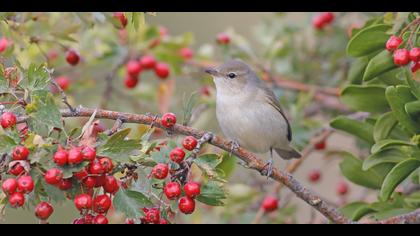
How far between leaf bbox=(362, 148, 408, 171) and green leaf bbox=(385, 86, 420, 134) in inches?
5.7

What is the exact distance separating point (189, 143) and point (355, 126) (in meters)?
1.06

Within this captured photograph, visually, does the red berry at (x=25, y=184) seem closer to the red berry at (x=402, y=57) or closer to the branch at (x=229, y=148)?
the branch at (x=229, y=148)

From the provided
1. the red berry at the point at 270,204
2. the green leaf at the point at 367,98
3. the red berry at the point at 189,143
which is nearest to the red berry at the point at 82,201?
the red berry at the point at 189,143

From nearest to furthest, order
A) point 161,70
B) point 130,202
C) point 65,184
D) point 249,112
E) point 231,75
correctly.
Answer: point 65,184 → point 130,202 → point 249,112 → point 231,75 → point 161,70

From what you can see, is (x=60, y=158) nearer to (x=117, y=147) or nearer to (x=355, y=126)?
(x=117, y=147)

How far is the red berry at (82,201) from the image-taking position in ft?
6.93

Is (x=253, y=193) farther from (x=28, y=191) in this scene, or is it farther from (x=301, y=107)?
(x=28, y=191)

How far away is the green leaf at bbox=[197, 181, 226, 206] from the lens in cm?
239

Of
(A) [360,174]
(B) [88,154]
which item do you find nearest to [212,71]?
(A) [360,174]

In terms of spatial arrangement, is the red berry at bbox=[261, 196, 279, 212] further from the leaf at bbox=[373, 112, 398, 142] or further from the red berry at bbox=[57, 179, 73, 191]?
the red berry at bbox=[57, 179, 73, 191]

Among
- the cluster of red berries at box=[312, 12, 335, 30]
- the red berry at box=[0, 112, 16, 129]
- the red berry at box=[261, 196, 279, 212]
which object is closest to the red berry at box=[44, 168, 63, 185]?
the red berry at box=[0, 112, 16, 129]

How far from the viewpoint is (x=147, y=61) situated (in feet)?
15.4

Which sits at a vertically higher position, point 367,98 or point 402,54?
point 402,54

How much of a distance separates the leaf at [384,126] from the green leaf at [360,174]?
0.85ft
